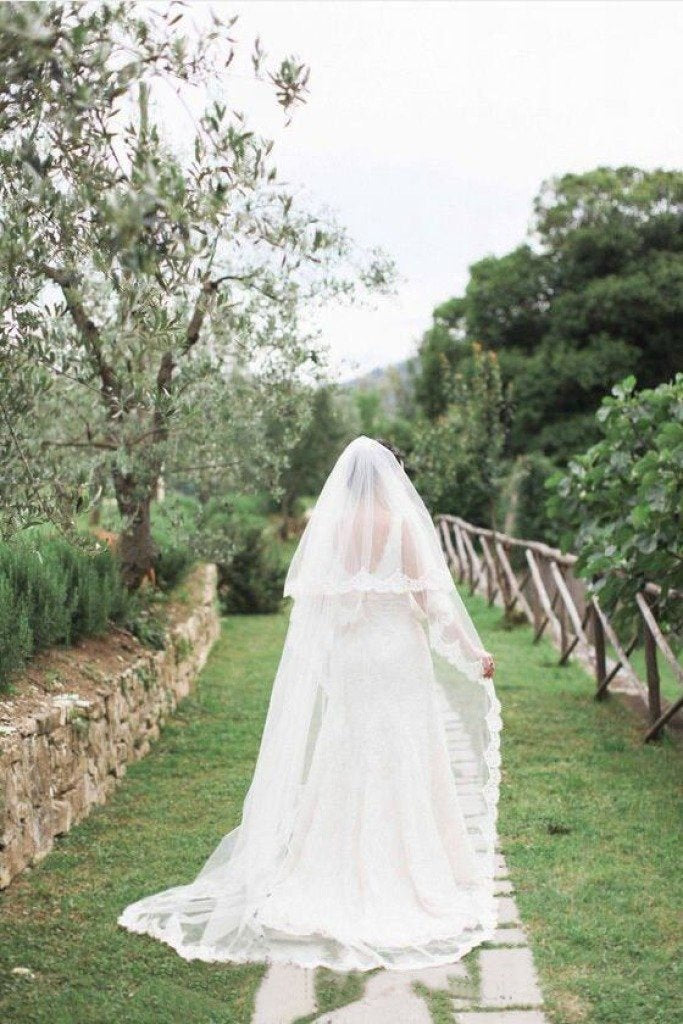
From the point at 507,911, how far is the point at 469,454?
15.5m

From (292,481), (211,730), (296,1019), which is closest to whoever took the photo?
(296,1019)

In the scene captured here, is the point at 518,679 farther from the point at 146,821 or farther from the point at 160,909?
the point at 160,909

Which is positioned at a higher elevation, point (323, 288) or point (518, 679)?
point (323, 288)

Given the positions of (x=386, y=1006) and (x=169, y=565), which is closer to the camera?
(x=386, y=1006)

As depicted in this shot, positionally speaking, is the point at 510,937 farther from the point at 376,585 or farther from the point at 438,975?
the point at 376,585

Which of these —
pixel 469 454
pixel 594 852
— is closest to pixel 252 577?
pixel 469 454

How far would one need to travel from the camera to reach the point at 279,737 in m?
4.89

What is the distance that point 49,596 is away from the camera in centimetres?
634

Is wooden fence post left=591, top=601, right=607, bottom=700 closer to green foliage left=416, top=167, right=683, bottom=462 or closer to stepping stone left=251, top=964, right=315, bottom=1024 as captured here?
stepping stone left=251, top=964, right=315, bottom=1024

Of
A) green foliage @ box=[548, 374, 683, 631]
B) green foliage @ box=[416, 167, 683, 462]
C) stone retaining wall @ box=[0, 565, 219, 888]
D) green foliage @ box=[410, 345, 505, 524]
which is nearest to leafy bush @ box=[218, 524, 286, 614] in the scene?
green foliage @ box=[410, 345, 505, 524]

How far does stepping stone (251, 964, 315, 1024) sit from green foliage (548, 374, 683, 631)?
3.16 m

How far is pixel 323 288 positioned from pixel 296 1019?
6.08 meters

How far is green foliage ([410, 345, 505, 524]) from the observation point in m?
19.7

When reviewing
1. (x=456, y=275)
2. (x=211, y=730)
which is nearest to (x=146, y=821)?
(x=211, y=730)
